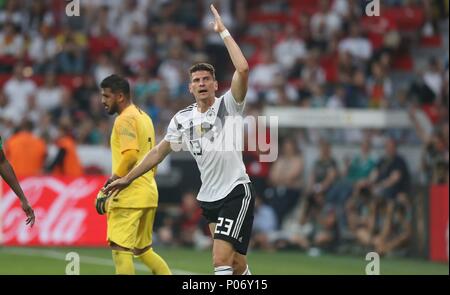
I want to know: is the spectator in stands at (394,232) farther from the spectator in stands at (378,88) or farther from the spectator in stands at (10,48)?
the spectator in stands at (10,48)

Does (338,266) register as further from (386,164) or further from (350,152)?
(350,152)

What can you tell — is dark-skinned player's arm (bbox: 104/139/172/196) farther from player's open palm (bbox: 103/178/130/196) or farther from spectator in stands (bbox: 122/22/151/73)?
spectator in stands (bbox: 122/22/151/73)

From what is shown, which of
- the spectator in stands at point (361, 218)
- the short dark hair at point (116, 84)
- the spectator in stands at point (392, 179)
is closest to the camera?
the short dark hair at point (116, 84)

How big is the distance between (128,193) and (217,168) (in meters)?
1.33

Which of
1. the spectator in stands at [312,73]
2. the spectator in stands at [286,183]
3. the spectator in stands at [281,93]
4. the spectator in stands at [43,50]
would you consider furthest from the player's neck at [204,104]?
the spectator in stands at [43,50]

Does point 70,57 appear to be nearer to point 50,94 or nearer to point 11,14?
point 50,94

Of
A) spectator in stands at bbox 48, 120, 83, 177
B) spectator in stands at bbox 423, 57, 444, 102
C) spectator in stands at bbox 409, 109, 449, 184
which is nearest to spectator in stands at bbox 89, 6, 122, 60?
spectator in stands at bbox 48, 120, 83, 177

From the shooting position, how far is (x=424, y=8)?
24594 mm

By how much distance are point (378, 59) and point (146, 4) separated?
659 cm

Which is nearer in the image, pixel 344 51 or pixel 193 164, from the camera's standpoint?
pixel 193 164

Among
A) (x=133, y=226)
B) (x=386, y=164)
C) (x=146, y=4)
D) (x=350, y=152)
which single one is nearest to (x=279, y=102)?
(x=350, y=152)

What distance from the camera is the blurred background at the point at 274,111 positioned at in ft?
63.5

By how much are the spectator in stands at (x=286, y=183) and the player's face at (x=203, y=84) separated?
10430 millimetres

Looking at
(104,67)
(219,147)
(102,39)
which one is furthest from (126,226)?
(102,39)
